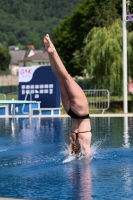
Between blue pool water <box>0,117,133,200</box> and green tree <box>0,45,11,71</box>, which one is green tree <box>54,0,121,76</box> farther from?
green tree <box>0,45,11,71</box>

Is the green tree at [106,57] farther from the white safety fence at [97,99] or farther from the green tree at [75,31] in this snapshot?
the green tree at [75,31]

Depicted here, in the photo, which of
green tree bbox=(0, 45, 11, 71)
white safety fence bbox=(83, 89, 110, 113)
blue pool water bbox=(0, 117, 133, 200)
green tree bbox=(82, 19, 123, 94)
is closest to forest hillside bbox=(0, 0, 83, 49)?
green tree bbox=(0, 45, 11, 71)

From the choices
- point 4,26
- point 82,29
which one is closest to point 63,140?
point 82,29

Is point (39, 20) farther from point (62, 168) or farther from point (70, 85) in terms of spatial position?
point (62, 168)

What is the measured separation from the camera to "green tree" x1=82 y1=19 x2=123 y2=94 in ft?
97.5

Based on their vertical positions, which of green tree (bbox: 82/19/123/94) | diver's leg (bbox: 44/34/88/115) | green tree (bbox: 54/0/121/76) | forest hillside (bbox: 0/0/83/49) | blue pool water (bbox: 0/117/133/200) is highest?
forest hillside (bbox: 0/0/83/49)

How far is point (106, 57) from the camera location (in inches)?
1184

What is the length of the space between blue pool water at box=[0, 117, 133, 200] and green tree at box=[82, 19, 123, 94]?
13.4 meters

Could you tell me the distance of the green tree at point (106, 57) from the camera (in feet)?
97.5

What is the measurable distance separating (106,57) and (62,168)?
20484 mm

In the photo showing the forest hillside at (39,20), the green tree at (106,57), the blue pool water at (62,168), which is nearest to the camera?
the blue pool water at (62,168)

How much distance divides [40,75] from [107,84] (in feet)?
14.7

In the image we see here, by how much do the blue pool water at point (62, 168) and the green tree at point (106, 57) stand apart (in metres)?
13.4

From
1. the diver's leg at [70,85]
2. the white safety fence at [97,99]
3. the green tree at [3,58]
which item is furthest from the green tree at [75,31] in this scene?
the green tree at [3,58]
